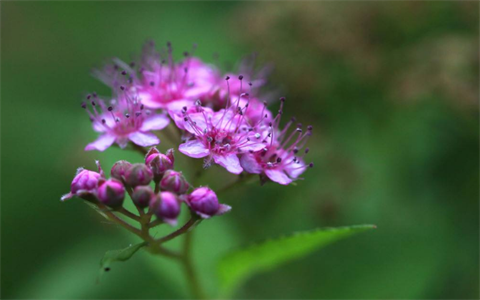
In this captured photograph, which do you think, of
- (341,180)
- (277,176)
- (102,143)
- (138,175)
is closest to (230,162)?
(277,176)

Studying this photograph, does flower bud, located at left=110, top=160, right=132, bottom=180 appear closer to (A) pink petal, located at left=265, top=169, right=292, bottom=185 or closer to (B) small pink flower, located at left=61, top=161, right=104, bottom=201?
(B) small pink flower, located at left=61, top=161, right=104, bottom=201

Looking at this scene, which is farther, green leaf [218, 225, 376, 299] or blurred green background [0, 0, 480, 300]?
blurred green background [0, 0, 480, 300]

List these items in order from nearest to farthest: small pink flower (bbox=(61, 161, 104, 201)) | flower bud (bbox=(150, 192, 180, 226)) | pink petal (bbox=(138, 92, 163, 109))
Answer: flower bud (bbox=(150, 192, 180, 226)) → small pink flower (bbox=(61, 161, 104, 201)) → pink petal (bbox=(138, 92, 163, 109))

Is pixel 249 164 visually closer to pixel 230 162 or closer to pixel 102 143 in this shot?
pixel 230 162

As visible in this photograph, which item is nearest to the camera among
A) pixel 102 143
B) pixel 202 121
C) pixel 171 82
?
pixel 202 121

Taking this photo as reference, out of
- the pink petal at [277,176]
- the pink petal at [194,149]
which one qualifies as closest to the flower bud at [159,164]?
the pink petal at [194,149]

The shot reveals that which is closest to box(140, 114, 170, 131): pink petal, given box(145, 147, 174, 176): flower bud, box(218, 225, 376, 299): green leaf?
box(145, 147, 174, 176): flower bud
